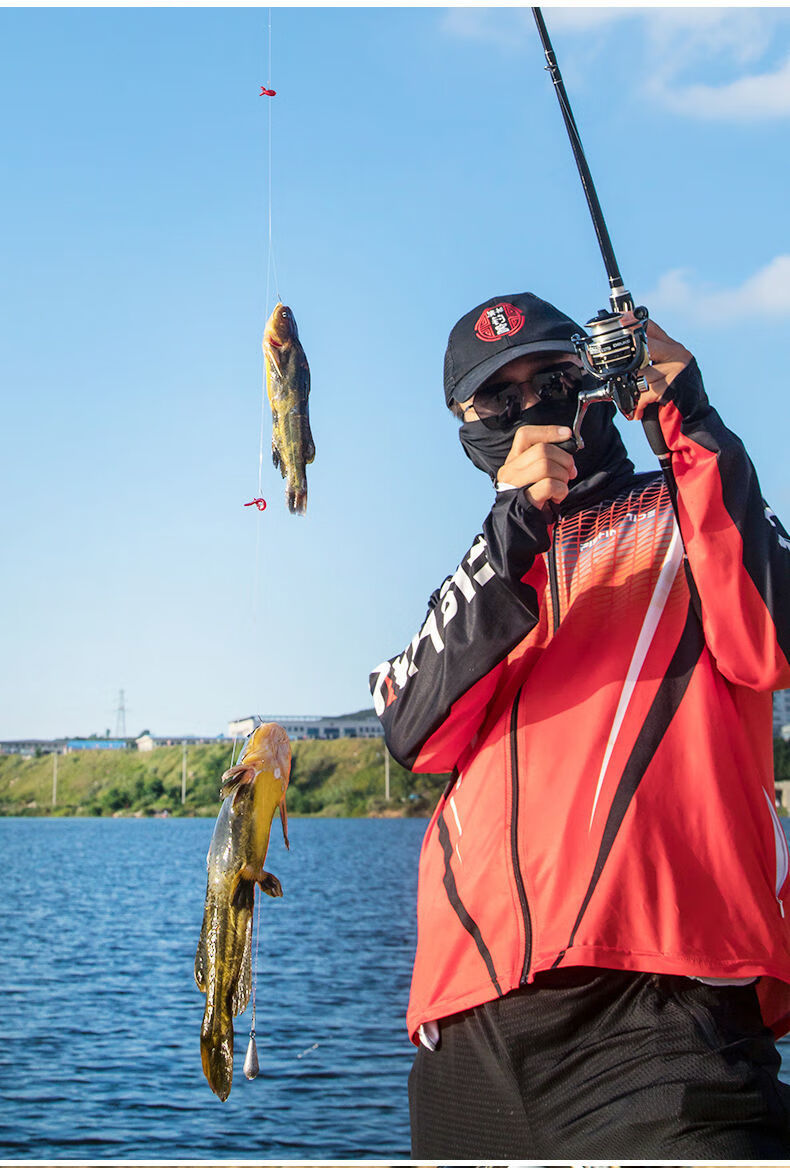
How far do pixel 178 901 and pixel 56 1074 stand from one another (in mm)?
34148

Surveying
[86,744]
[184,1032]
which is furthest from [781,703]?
[86,744]

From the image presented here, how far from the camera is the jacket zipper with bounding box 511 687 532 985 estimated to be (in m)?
2.53

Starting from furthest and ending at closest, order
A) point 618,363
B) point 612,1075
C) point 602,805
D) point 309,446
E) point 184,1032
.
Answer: point 184,1032, point 309,446, point 618,363, point 602,805, point 612,1075

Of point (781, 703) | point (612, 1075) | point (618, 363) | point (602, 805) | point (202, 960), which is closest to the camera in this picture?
point (612, 1075)

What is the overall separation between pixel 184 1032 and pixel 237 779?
23391mm

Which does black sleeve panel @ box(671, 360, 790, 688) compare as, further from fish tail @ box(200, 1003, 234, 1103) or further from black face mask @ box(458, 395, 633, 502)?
fish tail @ box(200, 1003, 234, 1103)

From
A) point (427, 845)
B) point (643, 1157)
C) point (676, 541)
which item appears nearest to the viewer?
point (643, 1157)

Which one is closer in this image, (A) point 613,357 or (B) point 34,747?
(A) point 613,357

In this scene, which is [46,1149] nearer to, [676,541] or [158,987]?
[158,987]

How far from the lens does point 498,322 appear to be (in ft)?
10.1

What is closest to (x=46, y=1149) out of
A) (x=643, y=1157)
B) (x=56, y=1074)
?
(x=56, y=1074)

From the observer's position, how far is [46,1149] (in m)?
16.0

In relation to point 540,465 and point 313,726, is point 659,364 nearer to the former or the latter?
point 540,465

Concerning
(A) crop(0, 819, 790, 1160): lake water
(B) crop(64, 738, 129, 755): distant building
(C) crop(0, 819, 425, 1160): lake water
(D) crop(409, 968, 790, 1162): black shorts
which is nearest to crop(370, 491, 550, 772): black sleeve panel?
(D) crop(409, 968, 790, 1162): black shorts
